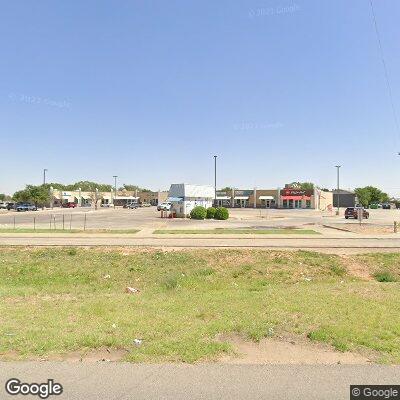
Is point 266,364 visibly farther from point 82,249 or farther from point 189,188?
point 189,188

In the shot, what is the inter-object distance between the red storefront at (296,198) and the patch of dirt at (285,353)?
82976mm

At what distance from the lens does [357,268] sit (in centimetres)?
1516

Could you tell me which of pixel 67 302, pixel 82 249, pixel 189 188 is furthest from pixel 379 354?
pixel 189 188

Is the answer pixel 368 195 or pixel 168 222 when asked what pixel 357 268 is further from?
pixel 368 195

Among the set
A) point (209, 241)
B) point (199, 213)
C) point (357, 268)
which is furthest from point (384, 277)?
point (199, 213)

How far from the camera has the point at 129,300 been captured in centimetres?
868

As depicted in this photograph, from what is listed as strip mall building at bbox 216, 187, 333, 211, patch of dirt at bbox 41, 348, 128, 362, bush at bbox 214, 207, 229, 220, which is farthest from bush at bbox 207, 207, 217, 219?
strip mall building at bbox 216, 187, 333, 211

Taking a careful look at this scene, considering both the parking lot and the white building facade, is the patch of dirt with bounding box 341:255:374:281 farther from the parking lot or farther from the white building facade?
the white building facade

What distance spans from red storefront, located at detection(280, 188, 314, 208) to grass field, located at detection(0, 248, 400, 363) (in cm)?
7338

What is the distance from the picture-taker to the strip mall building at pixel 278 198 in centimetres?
8562

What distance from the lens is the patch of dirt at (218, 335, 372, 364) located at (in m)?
5.21

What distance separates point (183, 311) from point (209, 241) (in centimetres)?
1494

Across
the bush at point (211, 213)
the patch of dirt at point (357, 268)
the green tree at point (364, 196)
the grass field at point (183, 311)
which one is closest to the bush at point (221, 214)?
the bush at point (211, 213)

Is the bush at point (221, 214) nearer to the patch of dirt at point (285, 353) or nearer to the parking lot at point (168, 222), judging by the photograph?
the parking lot at point (168, 222)
